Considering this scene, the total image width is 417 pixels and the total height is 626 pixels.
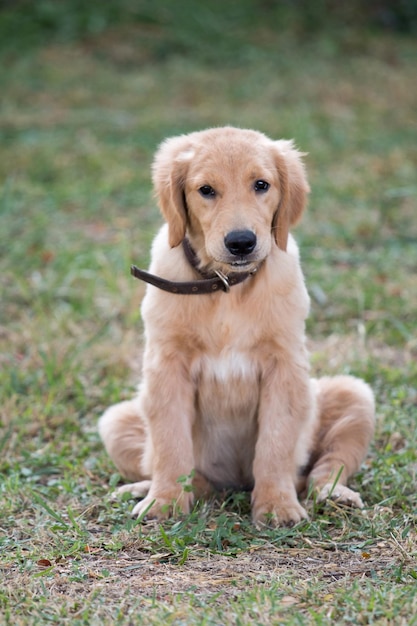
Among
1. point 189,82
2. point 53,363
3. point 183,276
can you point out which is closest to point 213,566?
point 183,276

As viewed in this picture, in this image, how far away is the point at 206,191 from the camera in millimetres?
4074

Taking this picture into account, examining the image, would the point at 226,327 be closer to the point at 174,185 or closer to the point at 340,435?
the point at 174,185

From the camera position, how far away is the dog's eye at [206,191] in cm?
406

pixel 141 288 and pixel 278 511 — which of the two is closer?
pixel 278 511

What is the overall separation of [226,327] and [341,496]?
2.88ft

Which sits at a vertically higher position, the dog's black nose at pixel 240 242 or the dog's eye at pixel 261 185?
the dog's eye at pixel 261 185

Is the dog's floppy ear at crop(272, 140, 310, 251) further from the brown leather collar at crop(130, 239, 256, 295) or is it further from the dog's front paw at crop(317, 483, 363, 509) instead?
the dog's front paw at crop(317, 483, 363, 509)

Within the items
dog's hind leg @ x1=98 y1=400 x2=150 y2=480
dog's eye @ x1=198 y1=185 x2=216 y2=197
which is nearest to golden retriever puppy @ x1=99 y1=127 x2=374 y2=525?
dog's eye @ x1=198 y1=185 x2=216 y2=197

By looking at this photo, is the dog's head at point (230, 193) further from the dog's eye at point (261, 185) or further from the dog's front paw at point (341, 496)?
the dog's front paw at point (341, 496)

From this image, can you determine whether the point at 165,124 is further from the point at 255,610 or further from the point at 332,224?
the point at 255,610

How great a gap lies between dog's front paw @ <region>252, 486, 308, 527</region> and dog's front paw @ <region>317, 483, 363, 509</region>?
0.14 metres

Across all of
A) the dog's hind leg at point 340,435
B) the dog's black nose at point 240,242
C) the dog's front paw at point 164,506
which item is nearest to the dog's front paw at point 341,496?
the dog's hind leg at point 340,435

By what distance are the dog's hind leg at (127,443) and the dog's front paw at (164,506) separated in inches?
13.4

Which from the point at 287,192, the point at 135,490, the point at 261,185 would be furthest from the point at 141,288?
A: the point at 261,185
